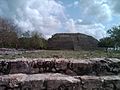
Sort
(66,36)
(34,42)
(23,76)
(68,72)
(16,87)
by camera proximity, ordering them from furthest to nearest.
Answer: (66,36) → (34,42) → (68,72) → (23,76) → (16,87)

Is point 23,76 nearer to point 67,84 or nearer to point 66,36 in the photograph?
point 67,84

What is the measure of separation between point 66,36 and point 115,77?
52.6 meters

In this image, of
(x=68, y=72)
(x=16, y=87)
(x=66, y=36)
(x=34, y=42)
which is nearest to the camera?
(x=16, y=87)

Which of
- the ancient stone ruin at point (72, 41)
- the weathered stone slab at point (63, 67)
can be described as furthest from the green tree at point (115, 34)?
the weathered stone slab at point (63, 67)

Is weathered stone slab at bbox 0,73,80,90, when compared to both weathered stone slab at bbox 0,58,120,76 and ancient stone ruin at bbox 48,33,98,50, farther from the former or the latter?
ancient stone ruin at bbox 48,33,98,50

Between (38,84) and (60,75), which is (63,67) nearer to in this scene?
(60,75)

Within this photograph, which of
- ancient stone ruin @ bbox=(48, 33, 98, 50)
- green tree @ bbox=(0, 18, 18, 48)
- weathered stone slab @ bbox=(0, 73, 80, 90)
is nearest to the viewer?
weathered stone slab @ bbox=(0, 73, 80, 90)

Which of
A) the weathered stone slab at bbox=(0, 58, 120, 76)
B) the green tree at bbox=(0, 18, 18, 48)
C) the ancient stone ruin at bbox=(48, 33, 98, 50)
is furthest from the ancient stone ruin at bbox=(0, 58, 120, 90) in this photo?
the ancient stone ruin at bbox=(48, 33, 98, 50)

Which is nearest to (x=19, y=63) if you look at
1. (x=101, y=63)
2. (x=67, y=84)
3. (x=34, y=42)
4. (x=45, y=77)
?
(x=45, y=77)

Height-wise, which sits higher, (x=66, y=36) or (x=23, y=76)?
(x=66, y=36)

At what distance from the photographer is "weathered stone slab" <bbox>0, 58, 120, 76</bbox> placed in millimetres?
5945

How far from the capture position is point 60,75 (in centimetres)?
558

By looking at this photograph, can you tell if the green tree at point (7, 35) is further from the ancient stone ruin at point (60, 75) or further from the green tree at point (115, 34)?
the ancient stone ruin at point (60, 75)

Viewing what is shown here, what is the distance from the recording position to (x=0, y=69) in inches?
241
